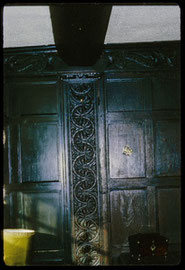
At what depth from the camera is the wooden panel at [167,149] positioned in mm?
4793

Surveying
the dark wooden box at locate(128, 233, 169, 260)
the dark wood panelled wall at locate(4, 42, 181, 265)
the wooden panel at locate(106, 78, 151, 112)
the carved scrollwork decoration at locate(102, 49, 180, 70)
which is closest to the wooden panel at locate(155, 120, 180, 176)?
the dark wood panelled wall at locate(4, 42, 181, 265)

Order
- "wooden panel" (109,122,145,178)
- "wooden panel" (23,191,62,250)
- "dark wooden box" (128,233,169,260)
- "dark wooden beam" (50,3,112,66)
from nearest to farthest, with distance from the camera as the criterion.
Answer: "dark wooden beam" (50,3,112,66)
"dark wooden box" (128,233,169,260)
"wooden panel" (23,191,62,250)
"wooden panel" (109,122,145,178)

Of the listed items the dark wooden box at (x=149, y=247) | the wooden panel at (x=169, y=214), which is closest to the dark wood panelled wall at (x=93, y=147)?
the wooden panel at (x=169, y=214)

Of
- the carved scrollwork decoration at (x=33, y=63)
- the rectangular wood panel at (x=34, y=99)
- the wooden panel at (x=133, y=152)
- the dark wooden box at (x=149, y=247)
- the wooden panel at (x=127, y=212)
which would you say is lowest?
the dark wooden box at (x=149, y=247)

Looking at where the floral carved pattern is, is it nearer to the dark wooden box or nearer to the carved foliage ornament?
the carved foliage ornament

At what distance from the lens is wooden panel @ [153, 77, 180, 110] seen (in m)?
4.80

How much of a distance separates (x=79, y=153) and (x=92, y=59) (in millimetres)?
1445

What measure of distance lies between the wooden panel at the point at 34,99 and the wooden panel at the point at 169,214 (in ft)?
7.07

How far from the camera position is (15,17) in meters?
3.74

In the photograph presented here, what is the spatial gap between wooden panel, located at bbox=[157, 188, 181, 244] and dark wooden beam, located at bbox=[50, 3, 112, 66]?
7.83ft

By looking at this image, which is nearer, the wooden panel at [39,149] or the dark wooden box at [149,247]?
the dark wooden box at [149,247]

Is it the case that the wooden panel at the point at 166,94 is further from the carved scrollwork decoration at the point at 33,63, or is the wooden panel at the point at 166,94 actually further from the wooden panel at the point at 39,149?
the wooden panel at the point at 39,149

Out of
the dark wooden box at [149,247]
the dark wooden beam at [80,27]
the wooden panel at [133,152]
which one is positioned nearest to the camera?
the dark wooden beam at [80,27]

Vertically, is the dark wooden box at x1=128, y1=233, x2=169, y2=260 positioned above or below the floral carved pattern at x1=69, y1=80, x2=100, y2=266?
below
